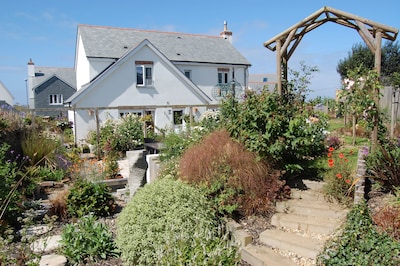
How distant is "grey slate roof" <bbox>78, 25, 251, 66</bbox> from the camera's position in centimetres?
2122

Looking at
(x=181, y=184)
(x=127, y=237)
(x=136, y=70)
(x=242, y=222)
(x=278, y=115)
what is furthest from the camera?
(x=136, y=70)

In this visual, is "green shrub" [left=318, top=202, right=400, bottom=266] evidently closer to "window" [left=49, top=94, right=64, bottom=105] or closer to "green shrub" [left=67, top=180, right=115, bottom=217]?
"green shrub" [left=67, top=180, right=115, bottom=217]

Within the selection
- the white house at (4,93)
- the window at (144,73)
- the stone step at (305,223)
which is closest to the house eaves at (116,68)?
the window at (144,73)

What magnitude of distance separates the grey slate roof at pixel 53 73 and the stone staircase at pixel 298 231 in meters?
36.3

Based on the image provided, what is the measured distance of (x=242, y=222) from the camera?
15.2 feet

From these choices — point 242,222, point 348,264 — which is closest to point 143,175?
point 242,222

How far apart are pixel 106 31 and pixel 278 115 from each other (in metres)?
20.2

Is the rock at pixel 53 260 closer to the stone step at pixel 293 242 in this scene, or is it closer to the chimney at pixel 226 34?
the stone step at pixel 293 242

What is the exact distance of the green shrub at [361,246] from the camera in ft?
10.1

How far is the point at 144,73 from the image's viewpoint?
20.2 m

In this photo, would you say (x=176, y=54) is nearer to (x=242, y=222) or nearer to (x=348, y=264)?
(x=242, y=222)

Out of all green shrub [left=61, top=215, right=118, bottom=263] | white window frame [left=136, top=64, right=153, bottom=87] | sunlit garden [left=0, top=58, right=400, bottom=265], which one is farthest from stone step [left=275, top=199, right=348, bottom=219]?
white window frame [left=136, top=64, right=153, bottom=87]

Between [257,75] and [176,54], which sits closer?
[176,54]

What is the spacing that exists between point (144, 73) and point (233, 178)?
1666 cm
